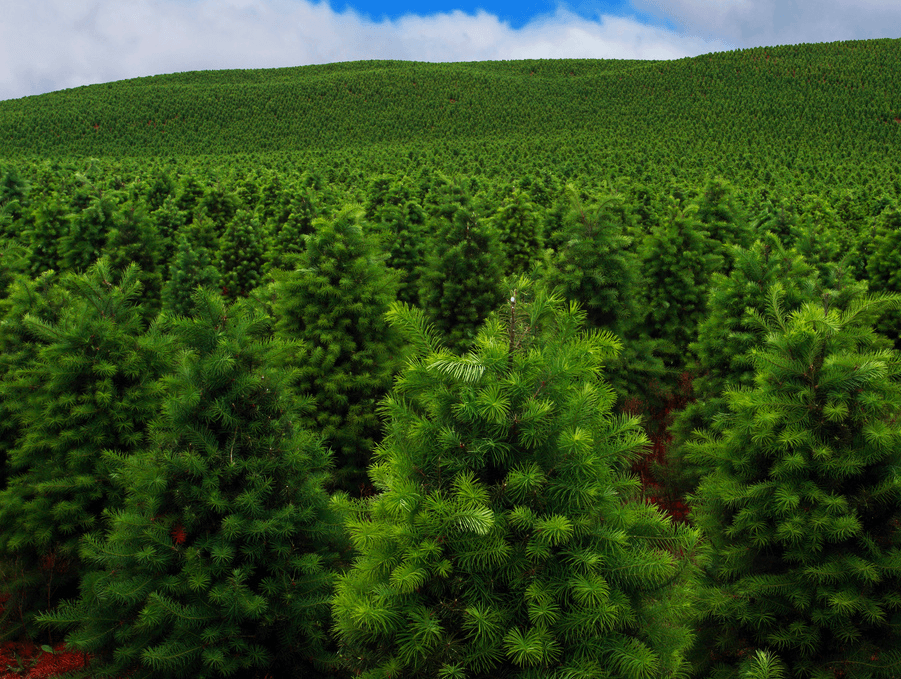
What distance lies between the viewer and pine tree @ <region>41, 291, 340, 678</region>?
4.88m

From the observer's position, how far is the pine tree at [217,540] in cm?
488

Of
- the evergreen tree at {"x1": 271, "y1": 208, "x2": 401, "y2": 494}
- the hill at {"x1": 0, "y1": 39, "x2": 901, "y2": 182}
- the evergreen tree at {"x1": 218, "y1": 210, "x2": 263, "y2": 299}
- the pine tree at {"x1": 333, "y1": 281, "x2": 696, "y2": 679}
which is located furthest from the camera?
the hill at {"x1": 0, "y1": 39, "x2": 901, "y2": 182}

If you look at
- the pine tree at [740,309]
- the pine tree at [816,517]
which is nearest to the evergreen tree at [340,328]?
the pine tree at [740,309]

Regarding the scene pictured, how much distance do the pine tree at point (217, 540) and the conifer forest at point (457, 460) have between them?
32mm

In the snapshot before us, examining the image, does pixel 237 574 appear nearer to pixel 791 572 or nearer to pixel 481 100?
pixel 791 572

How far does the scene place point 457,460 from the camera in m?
3.32

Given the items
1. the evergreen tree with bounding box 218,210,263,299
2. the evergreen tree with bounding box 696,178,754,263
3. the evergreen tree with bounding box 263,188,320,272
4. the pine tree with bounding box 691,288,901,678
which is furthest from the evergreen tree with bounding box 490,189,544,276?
the pine tree with bounding box 691,288,901,678

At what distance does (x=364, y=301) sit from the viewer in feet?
30.5

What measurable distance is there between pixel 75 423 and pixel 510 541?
6.50 meters

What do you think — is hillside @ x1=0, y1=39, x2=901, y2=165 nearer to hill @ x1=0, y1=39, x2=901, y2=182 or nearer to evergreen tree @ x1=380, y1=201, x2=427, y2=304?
hill @ x1=0, y1=39, x2=901, y2=182

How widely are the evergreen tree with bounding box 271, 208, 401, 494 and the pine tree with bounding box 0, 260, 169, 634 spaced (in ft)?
7.75

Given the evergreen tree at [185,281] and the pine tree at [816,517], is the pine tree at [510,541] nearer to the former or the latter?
the pine tree at [816,517]

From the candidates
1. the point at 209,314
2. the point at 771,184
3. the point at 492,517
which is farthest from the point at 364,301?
the point at 771,184

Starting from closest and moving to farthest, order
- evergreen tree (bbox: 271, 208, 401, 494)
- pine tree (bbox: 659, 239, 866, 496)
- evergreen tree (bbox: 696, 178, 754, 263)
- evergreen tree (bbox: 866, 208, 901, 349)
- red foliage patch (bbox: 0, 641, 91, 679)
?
red foliage patch (bbox: 0, 641, 91, 679) < pine tree (bbox: 659, 239, 866, 496) < evergreen tree (bbox: 271, 208, 401, 494) < evergreen tree (bbox: 696, 178, 754, 263) < evergreen tree (bbox: 866, 208, 901, 349)
